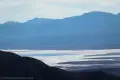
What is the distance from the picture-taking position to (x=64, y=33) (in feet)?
9.20

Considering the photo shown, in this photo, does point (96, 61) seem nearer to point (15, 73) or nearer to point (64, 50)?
point (64, 50)

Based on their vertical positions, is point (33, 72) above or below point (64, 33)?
below

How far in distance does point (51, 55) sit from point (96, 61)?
458 mm

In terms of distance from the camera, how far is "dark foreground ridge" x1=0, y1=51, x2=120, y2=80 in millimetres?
2713

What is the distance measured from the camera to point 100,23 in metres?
2.82

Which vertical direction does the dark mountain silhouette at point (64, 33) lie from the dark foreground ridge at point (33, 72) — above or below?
above

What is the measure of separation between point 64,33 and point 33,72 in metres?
0.51

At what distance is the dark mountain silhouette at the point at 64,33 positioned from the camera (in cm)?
279

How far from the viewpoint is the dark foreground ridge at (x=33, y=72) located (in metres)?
2.71

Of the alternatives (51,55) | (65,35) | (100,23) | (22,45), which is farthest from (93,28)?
(22,45)

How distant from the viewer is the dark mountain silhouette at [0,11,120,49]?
2.79m

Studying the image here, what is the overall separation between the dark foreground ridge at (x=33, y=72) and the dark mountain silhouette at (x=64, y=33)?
0.16 m

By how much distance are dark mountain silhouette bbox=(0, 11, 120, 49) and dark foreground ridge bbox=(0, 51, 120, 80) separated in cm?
16

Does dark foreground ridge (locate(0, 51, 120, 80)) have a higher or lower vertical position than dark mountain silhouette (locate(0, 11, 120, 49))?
lower
